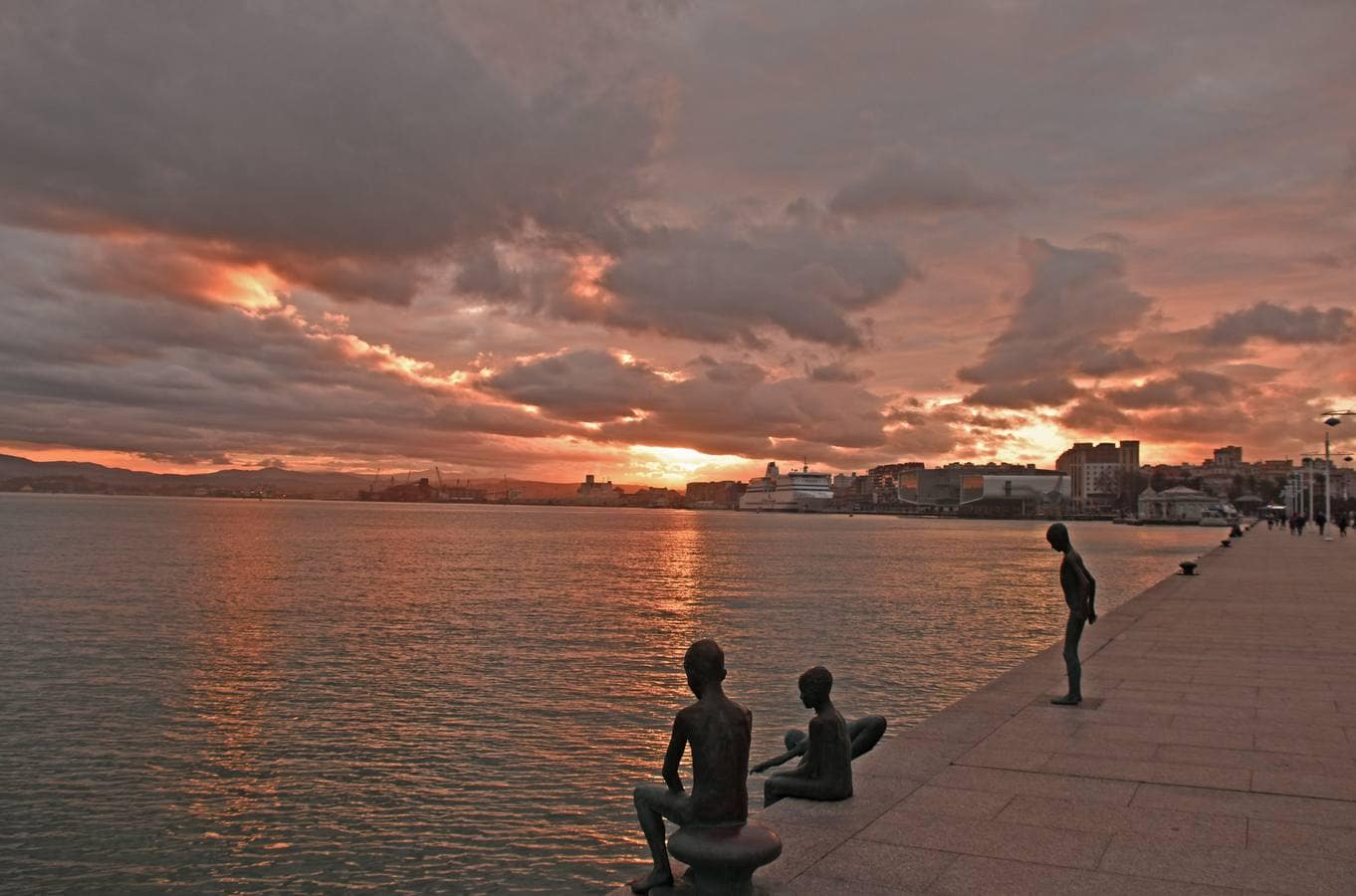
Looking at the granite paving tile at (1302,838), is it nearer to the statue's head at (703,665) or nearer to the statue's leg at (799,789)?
the statue's leg at (799,789)

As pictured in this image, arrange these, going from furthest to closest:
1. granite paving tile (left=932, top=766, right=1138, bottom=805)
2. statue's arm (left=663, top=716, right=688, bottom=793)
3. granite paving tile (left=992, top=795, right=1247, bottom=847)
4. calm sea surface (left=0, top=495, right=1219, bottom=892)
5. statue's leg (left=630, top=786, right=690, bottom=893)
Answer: calm sea surface (left=0, top=495, right=1219, bottom=892)
granite paving tile (left=932, top=766, right=1138, bottom=805)
granite paving tile (left=992, top=795, right=1247, bottom=847)
statue's leg (left=630, top=786, right=690, bottom=893)
statue's arm (left=663, top=716, right=688, bottom=793)

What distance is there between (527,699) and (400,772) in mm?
5626

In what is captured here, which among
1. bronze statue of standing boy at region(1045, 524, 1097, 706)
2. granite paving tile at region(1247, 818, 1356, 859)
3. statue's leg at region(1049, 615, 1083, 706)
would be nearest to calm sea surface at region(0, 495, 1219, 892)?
statue's leg at region(1049, 615, 1083, 706)

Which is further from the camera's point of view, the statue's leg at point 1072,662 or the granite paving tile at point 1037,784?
the statue's leg at point 1072,662

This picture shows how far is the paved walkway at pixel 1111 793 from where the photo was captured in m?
6.85

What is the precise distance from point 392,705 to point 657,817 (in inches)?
573

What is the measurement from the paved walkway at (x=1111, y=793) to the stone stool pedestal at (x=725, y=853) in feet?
1.49

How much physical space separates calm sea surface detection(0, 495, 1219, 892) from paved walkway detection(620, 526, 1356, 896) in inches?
147

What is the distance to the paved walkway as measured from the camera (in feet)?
22.5

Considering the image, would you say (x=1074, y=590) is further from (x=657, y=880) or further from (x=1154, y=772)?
(x=657, y=880)

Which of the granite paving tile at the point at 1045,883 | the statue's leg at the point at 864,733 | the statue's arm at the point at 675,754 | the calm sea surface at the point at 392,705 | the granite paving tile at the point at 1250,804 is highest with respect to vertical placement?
the statue's arm at the point at 675,754

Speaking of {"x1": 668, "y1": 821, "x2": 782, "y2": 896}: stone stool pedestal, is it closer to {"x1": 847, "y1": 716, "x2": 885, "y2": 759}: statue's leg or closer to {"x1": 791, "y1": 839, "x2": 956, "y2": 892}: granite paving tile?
{"x1": 791, "y1": 839, "x2": 956, "y2": 892}: granite paving tile

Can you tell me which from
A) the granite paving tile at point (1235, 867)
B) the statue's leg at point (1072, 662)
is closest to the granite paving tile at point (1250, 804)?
the granite paving tile at point (1235, 867)

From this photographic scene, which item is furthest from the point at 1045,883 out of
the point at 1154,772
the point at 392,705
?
the point at 392,705
